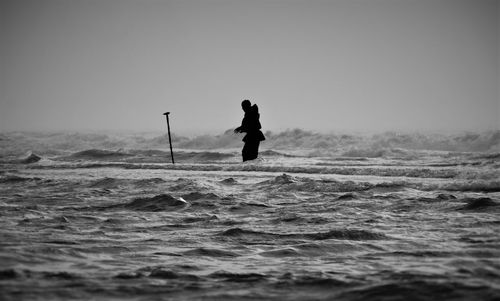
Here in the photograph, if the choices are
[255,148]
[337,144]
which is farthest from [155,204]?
[337,144]

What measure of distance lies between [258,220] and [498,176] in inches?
231

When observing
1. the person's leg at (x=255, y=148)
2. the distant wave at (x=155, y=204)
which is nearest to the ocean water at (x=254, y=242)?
the distant wave at (x=155, y=204)

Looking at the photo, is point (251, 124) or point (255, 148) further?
point (255, 148)

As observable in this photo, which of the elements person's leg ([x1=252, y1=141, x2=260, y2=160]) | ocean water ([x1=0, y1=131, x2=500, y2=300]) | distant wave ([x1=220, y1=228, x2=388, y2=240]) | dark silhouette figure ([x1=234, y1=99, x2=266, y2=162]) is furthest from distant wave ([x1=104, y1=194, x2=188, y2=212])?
person's leg ([x1=252, y1=141, x2=260, y2=160])

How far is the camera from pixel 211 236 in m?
5.56

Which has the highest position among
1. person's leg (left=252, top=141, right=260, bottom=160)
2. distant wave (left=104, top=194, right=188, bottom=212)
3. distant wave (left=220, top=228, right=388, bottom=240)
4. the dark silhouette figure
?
the dark silhouette figure

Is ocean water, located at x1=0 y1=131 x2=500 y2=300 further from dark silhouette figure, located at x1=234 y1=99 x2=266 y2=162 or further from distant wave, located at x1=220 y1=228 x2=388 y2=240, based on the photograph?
dark silhouette figure, located at x1=234 y1=99 x2=266 y2=162

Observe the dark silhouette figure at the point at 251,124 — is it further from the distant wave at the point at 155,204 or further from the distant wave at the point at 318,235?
the distant wave at the point at 318,235

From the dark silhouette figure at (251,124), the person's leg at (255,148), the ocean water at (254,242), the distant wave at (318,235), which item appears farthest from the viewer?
the person's leg at (255,148)

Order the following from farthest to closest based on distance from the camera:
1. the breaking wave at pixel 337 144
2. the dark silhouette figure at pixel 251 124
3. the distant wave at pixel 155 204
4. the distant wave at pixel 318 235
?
the breaking wave at pixel 337 144 → the dark silhouette figure at pixel 251 124 → the distant wave at pixel 155 204 → the distant wave at pixel 318 235

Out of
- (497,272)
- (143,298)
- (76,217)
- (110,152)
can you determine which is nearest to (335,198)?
(76,217)

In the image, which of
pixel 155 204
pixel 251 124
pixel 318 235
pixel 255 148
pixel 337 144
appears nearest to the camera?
pixel 318 235

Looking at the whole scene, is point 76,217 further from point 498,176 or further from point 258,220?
point 498,176

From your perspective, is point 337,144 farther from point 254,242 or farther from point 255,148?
point 254,242
